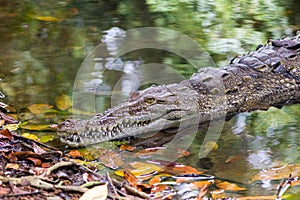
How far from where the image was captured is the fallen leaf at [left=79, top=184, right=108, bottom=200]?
2.67 m

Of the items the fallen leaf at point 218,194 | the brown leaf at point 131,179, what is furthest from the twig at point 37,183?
the fallen leaf at point 218,194

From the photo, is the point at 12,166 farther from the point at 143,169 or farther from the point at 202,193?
the point at 202,193

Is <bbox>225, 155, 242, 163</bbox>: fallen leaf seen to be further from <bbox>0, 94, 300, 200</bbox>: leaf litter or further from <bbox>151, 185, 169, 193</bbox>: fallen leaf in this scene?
<bbox>151, 185, 169, 193</bbox>: fallen leaf

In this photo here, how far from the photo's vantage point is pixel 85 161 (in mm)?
3650

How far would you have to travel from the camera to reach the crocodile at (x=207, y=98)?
12.9ft

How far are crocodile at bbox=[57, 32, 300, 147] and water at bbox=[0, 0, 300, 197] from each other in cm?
23

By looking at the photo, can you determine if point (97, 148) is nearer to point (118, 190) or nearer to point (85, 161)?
point (85, 161)

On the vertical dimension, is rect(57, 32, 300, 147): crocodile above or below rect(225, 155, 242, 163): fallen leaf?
above

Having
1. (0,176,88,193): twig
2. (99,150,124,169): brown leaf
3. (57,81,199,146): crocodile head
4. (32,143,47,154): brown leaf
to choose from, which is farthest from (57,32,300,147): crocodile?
(0,176,88,193): twig

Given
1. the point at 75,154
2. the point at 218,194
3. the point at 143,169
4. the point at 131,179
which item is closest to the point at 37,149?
the point at 75,154

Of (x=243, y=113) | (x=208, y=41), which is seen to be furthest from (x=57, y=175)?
(x=208, y=41)

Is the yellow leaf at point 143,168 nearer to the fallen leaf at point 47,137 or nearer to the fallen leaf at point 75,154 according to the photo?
the fallen leaf at point 75,154

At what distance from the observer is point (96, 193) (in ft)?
8.86

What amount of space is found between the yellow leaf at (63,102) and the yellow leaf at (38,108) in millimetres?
90
